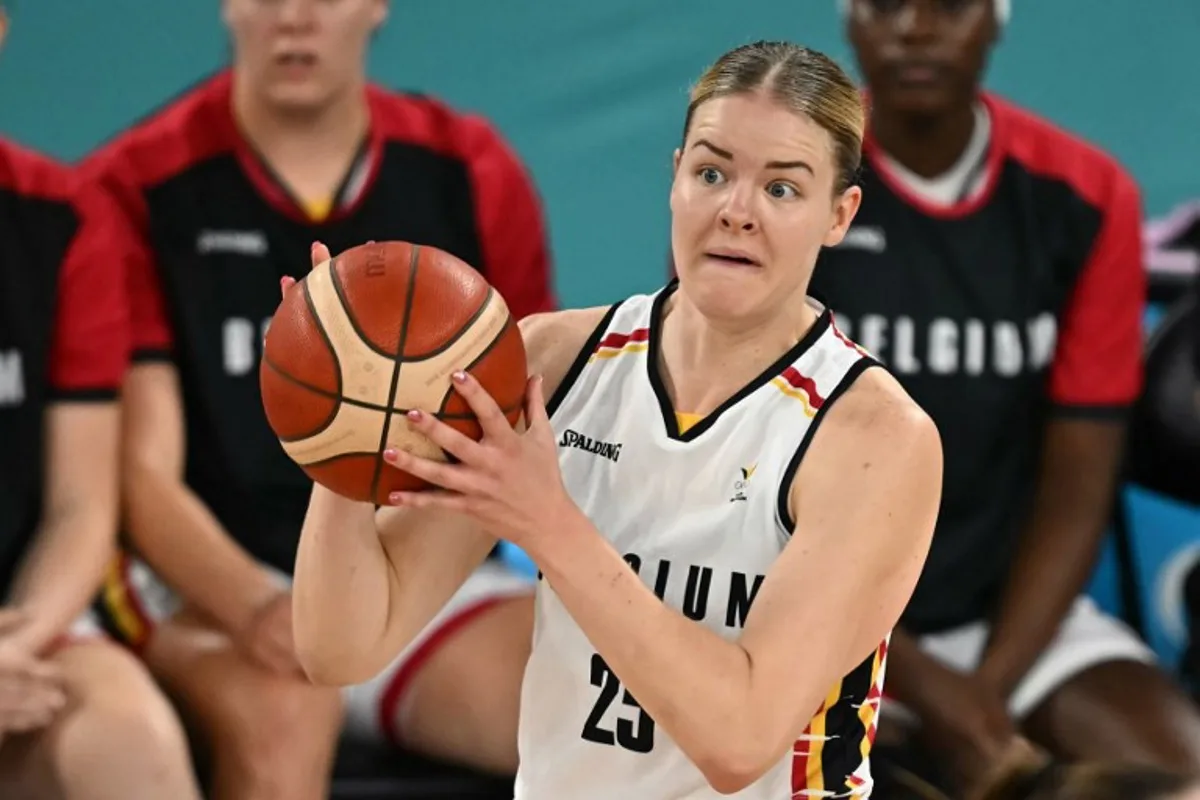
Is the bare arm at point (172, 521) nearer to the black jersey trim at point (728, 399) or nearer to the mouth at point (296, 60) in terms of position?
the mouth at point (296, 60)

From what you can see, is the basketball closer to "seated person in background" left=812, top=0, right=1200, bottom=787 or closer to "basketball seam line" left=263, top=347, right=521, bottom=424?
"basketball seam line" left=263, top=347, right=521, bottom=424

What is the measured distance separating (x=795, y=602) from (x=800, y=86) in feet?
1.95

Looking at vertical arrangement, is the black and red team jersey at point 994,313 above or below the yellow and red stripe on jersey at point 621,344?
below

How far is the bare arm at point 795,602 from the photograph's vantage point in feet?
6.60

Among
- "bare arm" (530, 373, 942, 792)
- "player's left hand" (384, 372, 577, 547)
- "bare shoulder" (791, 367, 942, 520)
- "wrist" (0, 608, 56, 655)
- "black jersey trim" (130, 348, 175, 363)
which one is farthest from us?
"black jersey trim" (130, 348, 175, 363)

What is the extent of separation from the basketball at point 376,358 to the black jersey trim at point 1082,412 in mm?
2185

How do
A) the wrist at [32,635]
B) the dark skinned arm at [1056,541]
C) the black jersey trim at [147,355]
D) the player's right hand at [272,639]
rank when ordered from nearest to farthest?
the wrist at [32,635] < the player's right hand at [272,639] < the black jersey trim at [147,355] < the dark skinned arm at [1056,541]

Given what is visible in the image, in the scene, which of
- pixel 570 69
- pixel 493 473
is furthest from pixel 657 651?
pixel 570 69

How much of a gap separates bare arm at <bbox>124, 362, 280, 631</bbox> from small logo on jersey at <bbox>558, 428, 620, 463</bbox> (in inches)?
54.1

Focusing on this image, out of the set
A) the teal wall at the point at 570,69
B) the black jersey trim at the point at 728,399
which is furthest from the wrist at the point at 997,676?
the black jersey trim at the point at 728,399

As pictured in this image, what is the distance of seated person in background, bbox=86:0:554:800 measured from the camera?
141 inches

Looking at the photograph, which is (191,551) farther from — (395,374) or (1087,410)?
(1087,410)

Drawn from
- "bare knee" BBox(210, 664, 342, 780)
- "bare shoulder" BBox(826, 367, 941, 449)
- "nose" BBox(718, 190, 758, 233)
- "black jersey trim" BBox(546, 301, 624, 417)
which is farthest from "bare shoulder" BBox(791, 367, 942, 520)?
"bare knee" BBox(210, 664, 342, 780)

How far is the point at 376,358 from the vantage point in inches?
81.7
